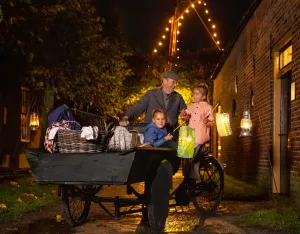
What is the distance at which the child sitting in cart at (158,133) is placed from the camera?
6414 mm

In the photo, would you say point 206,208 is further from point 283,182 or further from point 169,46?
point 169,46

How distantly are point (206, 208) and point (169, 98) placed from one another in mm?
1914

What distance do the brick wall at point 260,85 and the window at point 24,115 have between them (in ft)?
30.2

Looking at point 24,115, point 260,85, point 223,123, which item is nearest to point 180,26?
point 24,115

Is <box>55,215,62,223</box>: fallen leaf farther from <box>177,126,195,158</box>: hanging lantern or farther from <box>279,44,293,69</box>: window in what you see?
<box>279,44,293,69</box>: window

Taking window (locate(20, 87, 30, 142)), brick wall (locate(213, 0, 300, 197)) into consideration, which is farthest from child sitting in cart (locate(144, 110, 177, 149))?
window (locate(20, 87, 30, 142))

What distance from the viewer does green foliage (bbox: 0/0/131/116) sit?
12.5 meters

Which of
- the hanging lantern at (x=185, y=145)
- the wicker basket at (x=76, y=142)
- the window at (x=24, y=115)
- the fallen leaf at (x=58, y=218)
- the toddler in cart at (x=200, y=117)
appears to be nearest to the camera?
the wicker basket at (x=76, y=142)

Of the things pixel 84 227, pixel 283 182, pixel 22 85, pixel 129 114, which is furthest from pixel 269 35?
pixel 22 85

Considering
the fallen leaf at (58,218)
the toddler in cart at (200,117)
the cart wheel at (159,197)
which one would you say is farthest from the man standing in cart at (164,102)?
the fallen leaf at (58,218)

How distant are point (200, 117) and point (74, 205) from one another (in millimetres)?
2299

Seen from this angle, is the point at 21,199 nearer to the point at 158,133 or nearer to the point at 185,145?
the point at 158,133

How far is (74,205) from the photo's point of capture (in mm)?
7043

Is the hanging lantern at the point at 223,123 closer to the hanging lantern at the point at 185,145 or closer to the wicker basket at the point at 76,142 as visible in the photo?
the hanging lantern at the point at 185,145
